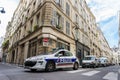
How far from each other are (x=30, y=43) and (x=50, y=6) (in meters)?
5.73

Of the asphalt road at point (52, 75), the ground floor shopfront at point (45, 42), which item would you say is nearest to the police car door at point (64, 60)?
the asphalt road at point (52, 75)

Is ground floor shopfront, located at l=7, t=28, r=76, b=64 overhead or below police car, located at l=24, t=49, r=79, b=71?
overhead

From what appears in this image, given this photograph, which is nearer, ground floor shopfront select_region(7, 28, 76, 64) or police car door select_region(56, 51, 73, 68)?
police car door select_region(56, 51, 73, 68)

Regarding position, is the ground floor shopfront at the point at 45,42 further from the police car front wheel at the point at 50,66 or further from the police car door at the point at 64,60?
the police car front wheel at the point at 50,66

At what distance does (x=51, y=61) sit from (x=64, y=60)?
1649 mm

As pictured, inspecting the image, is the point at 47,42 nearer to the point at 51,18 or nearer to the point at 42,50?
the point at 42,50

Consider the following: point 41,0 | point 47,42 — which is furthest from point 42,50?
point 41,0

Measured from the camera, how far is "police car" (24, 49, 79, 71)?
33.2ft

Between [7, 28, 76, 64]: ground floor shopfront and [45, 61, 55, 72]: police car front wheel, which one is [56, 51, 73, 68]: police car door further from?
[7, 28, 76, 64]: ground floor shopfront

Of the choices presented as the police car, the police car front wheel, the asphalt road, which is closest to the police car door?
the police car

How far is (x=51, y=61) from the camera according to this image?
10.9m

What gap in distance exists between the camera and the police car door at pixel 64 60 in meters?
11.6

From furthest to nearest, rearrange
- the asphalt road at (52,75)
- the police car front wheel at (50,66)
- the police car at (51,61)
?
1. the police car front wheel at (50,66)
2. the police car at (51,61)
3. the asphalt road at (52,75)

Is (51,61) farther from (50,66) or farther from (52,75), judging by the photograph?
(52,75)
